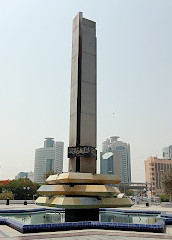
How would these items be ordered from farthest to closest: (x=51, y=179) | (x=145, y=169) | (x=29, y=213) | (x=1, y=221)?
(x=145, y=169) < (x=29, y=213) < (x=51, y=179) < (x=1, y=221)

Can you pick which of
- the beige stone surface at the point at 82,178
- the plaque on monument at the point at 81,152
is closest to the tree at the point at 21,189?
the plaque on monument at the point at 81,152

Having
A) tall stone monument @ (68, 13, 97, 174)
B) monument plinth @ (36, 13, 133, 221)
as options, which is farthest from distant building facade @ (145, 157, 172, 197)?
monument plinth @ (36, 13, 133, 221)

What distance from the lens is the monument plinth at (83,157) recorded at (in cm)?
2338

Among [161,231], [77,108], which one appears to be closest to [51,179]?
[77,108]

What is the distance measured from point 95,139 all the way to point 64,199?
737cm

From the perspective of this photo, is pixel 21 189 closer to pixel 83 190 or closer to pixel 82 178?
pixel 82 178

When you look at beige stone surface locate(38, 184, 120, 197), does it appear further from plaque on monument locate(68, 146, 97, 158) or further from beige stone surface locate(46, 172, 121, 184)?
plaque on monument locate(68, 146, 97, 158)

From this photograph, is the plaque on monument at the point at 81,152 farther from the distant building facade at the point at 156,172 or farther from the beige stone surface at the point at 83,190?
the distant building facade at the point at 156,172

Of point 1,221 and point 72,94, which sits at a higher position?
point 72,94

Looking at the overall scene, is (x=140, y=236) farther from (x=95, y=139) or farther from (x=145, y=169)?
(x=145, y=169)

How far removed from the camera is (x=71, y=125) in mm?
27578

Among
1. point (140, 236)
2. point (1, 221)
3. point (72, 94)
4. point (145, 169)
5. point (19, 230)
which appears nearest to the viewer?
point (140, 236)

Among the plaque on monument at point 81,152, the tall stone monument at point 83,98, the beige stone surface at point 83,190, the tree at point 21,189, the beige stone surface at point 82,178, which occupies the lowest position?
the tree at point 21,189

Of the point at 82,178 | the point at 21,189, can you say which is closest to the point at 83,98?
the point at 82,178
